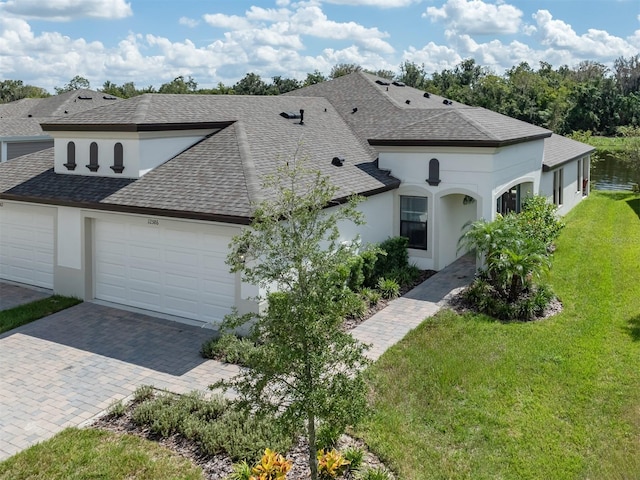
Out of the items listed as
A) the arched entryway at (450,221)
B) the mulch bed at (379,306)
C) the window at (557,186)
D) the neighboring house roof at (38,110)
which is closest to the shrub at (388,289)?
the mulch bed at (379,306)

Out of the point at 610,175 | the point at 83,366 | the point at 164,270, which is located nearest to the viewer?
the point at 83,366

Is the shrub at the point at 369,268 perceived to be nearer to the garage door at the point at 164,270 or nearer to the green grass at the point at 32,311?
the garage door at the point at 164,270

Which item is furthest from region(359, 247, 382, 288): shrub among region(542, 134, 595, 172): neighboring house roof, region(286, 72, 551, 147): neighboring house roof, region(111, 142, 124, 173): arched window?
region(542, 134, 595, 172): neighboring house roof

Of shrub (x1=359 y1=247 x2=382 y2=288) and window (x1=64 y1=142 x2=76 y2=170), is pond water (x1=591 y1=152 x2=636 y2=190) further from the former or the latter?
window (x1=64 y1=142 x2=76 y2=170)

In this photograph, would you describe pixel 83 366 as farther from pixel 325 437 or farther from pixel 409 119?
pixel 409 119

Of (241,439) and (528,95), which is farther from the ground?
(528,95)

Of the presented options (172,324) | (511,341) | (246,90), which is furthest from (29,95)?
(511,341)

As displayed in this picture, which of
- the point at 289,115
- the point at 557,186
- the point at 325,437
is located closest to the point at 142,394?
the point at 325,437
